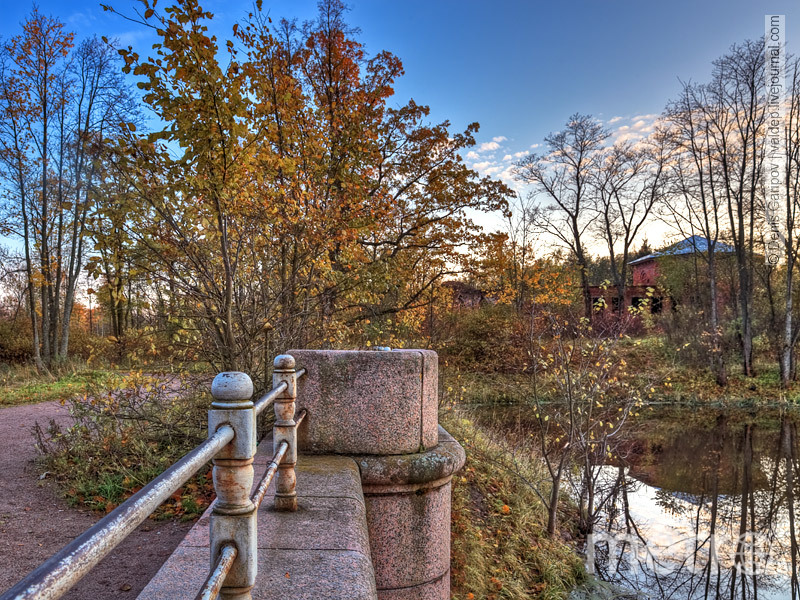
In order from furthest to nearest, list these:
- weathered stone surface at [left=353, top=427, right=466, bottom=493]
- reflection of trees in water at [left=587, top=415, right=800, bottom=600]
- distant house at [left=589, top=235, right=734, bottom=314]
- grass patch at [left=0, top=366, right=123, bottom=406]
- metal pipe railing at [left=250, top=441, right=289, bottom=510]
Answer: distant house at [left=589, top=235, right=734, bottom=314] < grass patch at [left=0, top=366, right=123, bottom=406] < reflection of trees in water at [left=587, top=415, right=800, bottom=600] < weathered stone surface at [left=353, top=427, right=466, bottom=493] < metal pipe railing at [left=250, top=441, right=289, bottom=510]

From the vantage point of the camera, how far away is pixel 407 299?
1233 cm

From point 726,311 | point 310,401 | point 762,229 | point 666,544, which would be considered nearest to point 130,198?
point 310,401

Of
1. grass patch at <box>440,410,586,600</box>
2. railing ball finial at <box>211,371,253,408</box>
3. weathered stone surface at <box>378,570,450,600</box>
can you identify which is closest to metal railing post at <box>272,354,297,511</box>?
railing ball finial at <box>211,371,253,408</box>

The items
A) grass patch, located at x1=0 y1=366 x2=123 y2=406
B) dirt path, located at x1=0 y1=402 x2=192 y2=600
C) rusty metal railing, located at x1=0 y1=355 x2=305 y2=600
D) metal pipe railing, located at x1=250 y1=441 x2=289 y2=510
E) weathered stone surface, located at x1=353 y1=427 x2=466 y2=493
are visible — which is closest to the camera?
rusty metal railing, located at x1=0 y1=355 x2=305 y2=600

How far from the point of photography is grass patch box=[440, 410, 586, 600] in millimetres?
4988

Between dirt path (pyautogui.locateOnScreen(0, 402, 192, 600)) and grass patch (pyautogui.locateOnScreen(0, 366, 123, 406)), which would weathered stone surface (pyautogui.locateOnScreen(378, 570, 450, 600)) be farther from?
grass patch (pyautogui.locateOnScreen(0, 366, 123, 406))

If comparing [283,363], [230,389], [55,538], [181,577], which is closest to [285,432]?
[283,363]

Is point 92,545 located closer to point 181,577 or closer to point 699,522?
point 181,577

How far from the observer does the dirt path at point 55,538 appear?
11.4 feet

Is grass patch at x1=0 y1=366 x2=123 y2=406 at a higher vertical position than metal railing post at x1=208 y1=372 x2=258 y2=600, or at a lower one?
lower

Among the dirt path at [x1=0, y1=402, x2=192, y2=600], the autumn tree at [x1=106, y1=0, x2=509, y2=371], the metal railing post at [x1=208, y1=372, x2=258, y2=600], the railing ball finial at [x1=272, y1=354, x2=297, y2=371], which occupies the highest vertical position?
the autumn tree at [x1=106, y1=0, x2=509, y2=371]

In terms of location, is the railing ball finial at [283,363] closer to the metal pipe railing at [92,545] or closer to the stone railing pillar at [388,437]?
the stone railing pillar at [388,437]

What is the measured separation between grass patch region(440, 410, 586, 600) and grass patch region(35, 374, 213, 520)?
2607 millimetres

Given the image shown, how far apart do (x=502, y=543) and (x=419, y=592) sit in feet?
9.80
